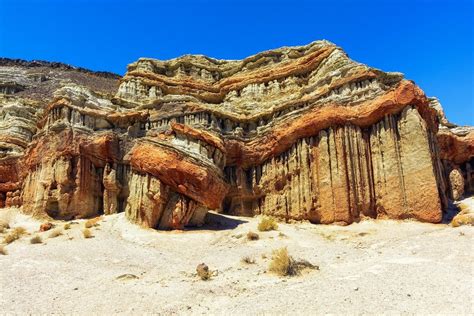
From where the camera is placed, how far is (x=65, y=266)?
48.0 ft

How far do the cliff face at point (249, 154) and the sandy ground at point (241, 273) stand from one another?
7.15 feet

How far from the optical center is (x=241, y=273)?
13.8m

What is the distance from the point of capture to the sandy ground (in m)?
10.3

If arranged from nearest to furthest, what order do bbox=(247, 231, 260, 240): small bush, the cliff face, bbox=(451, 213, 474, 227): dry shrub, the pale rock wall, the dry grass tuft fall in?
1. bbox=(451, 213, 474, 227): dry shrub
2. bbox=(247, 231, 260, 240): small bush
3. the dry grass tuft
4. the pale rock wall
5. the cliff face

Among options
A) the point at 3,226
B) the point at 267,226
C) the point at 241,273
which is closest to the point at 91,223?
the point at 3,226

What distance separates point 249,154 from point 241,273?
15.0 metres

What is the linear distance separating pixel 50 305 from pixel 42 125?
2165 centimetres

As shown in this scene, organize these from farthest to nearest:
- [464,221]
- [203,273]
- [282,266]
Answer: [464,221], [203,273], [282,266]

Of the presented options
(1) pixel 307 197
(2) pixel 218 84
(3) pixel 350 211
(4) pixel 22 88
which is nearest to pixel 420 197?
(3) pixel 350 211

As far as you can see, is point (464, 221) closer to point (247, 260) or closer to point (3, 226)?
point (247, 260)

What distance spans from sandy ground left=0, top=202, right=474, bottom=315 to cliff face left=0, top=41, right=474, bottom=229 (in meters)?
2.18

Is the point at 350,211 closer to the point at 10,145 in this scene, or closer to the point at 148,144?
the point at 148,144

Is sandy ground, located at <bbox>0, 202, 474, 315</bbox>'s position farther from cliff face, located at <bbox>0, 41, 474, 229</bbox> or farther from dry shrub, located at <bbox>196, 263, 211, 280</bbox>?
cliff face, located at <bbox>0, 41, 474, 229</bbox>

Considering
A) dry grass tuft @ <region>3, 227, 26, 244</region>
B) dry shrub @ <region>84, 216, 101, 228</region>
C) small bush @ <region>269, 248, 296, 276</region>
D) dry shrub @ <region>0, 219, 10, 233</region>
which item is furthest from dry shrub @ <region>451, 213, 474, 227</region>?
dry shrub @ <region>0, 219, 10, 233</region>
